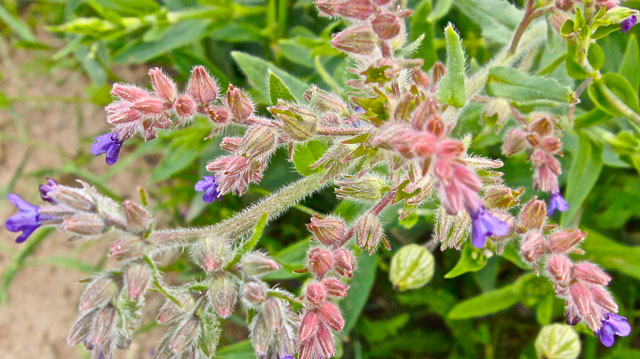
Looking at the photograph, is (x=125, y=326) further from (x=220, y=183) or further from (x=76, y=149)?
(x=76, y=149)

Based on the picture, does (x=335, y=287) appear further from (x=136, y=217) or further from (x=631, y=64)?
(x=631, y=64)

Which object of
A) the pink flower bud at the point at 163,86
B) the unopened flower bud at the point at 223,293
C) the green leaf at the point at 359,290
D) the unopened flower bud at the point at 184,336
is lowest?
the green leaf at the point at 359,290

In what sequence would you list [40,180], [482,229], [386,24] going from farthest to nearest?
[40,180] < [386,24] < [482,229]

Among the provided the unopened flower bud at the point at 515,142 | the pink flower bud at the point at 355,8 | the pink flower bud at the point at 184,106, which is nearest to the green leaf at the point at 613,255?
the unopened flower bud at the point at 515,142

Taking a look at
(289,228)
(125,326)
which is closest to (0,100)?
(289,228)

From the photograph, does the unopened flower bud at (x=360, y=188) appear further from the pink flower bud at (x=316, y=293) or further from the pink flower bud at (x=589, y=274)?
the pink flower bud at (x=589, y=274)

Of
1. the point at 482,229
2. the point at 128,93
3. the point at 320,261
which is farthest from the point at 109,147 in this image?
the point at 482,229
